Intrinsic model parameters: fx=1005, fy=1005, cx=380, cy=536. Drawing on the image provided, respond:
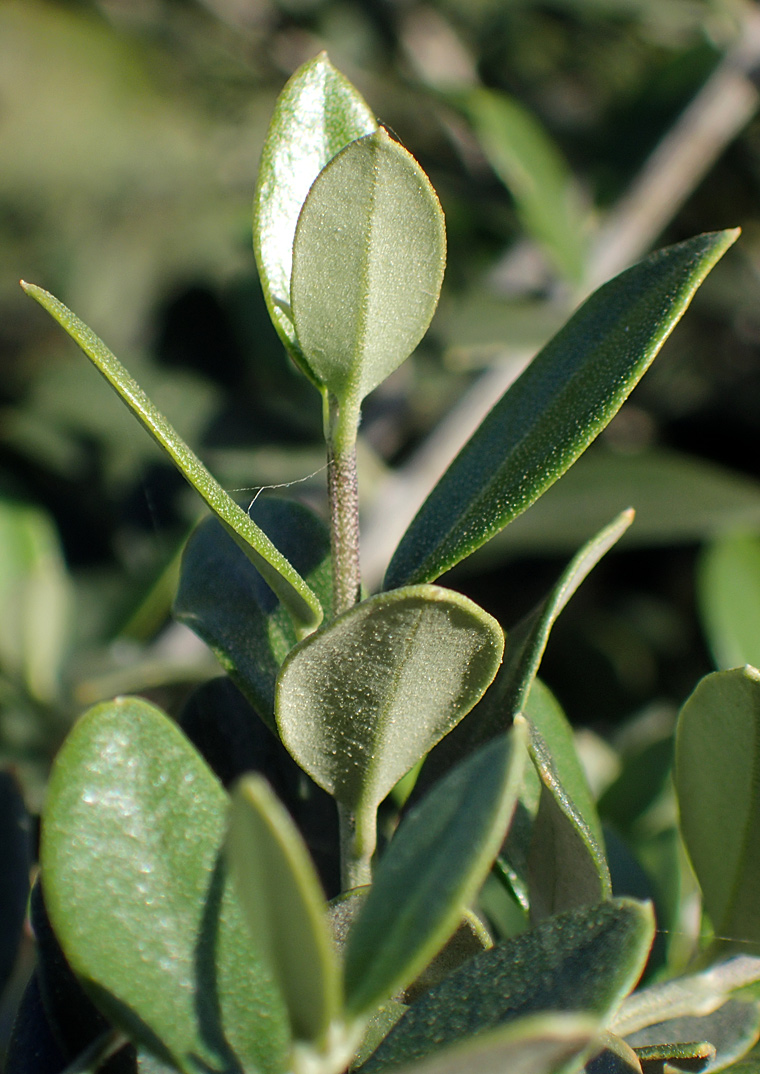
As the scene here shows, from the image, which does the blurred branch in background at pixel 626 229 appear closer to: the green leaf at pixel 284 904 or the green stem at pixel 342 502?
the green stem at pixel 342 502

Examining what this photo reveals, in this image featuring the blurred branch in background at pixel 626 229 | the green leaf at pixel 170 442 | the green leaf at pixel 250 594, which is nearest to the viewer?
the green leaf at pixel 170 442

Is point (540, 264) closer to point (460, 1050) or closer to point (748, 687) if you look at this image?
point (748, 687)

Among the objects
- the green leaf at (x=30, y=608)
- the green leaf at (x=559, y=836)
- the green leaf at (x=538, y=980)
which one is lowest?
the green leaf at (x=30, y=608)

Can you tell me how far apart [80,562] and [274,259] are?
1304 millimetres

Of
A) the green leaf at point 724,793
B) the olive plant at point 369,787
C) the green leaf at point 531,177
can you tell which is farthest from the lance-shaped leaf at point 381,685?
the green leaf at point 531,177

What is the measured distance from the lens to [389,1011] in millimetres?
396

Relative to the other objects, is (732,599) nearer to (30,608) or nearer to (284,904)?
(30,608)

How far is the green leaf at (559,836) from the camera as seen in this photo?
1.33 feet

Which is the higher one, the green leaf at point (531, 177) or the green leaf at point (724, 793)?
the green leaf at point (531, 177)

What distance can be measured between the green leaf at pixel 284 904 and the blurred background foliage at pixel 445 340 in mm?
476

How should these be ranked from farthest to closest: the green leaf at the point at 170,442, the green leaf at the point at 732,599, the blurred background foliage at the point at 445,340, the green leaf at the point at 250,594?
the blurred background foliage at the point at 445,340 < the green leaf at the point at 732,599 < the green leaf at the point at 250,594 < the green leaf at the point at 170,442

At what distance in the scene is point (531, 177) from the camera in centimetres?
126

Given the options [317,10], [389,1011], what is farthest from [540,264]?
[389,1011]

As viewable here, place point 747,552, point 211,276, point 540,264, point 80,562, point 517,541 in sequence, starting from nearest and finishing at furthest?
point 747,552, point 517,541, point 540,264, point 80,562, point 211,276
